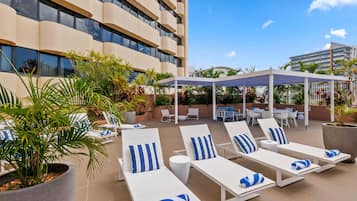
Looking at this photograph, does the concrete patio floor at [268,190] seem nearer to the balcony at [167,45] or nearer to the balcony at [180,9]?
the balcony at [167,45]

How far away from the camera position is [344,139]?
478 cm

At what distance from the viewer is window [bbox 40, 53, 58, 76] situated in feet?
35.5

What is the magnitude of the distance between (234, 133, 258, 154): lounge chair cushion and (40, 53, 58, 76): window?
1148 cm

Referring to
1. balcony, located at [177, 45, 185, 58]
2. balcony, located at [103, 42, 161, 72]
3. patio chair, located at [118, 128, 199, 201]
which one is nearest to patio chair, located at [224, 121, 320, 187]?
patio chair, located at [118, 128, 199, 201]

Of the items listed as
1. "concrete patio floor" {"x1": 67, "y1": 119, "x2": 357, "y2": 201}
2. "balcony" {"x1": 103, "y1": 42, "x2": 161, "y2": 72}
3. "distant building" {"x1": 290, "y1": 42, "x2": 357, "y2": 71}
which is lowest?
"concrete patio floor" {"x1": 67, "y1": 119, "x2": 357, "y2": 201}

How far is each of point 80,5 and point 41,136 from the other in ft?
42.5

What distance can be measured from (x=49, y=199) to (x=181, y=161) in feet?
7.29

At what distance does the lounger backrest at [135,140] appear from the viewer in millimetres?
3697

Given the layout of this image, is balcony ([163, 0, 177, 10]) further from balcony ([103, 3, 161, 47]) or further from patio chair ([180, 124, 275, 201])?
patio chair ([180, 124, 275, 201])

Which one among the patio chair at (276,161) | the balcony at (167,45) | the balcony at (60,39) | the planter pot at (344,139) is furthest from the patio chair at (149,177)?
the balcony at (167,45)

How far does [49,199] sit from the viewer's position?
75.4 inches

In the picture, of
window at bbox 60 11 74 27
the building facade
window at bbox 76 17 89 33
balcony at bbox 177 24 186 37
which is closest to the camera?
the building facade

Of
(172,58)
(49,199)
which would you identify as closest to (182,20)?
(172,58)

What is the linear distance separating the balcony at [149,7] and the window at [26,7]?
8.33 metres
